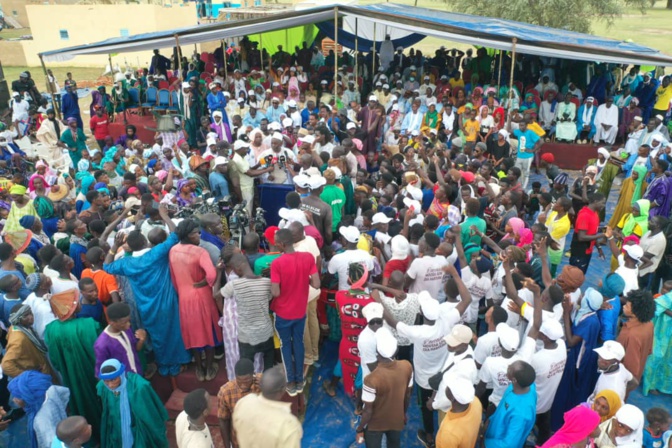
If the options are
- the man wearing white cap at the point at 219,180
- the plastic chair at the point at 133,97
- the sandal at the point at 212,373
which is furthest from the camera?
the plastic chair at the point at 133,97

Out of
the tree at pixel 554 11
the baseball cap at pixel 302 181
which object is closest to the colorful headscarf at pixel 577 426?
the baseball cap at pixel 302 181

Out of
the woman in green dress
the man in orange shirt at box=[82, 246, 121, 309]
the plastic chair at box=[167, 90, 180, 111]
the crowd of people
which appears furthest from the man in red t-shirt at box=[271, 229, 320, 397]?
the plastic chair at box=[167, 90, 180, 111]

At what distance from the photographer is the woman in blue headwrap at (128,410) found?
12.1 feet

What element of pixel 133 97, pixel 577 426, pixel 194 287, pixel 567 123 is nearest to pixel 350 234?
pixel 194 287

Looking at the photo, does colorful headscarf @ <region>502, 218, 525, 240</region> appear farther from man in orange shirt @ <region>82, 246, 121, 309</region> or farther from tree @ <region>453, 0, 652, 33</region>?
tree @ <region>453, 0, 652, 33</region>

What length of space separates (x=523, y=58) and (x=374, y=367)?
1323 centimetres

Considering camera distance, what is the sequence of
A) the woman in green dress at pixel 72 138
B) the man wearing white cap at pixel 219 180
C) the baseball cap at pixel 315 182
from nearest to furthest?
1. the baseball cap at pixel 315 182
2. the man wearing white cap at pixel 219 180
3. the woman in green dress at pixel 72 138

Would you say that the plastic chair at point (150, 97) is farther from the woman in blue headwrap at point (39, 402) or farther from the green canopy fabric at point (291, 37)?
the woman in blue headwrap at point (39, 402)

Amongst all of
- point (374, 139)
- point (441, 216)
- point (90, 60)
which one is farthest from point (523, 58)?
point (90, 60)

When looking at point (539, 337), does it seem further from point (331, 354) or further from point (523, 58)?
point (523, 58)

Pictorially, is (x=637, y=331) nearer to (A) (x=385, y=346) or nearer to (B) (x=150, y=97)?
(A) (x=385, y=346)

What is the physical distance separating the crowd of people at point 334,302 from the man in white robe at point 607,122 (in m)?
3.74

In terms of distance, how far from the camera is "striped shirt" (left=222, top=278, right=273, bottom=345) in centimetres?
424

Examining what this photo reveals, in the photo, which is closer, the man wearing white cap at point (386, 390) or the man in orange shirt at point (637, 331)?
the man wearing white cap at point (386, 390)
